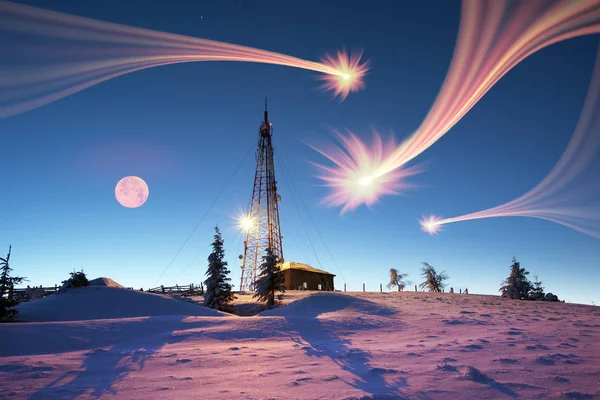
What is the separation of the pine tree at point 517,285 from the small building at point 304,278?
24.1 meters

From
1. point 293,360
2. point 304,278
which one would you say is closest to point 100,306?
point 293,360

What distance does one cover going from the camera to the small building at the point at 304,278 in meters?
45.4

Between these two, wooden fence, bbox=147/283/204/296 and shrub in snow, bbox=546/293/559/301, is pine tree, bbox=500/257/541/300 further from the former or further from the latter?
wooden fence, bbox=147/283/204/296

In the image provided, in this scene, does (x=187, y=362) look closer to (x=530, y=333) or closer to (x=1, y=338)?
(x=1, y=338)

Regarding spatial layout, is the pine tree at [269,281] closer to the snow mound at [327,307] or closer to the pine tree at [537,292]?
the snow mound at [327,307]

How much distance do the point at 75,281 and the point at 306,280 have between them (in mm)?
28499

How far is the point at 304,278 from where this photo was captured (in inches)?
1843

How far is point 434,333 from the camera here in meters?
14.4

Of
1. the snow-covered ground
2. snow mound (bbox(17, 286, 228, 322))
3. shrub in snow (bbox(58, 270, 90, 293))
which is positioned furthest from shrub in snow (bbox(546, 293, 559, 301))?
shrub in snow (bbox(58, 270, 90, 293))

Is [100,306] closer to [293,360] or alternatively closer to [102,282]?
[102,282]

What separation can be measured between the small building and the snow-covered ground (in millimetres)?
28329

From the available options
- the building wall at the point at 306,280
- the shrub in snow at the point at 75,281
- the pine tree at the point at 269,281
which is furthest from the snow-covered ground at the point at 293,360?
the building wall at the point at 306,280

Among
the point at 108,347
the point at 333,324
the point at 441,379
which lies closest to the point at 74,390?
the point at 108,347

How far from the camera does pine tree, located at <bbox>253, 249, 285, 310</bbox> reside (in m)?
28.2
